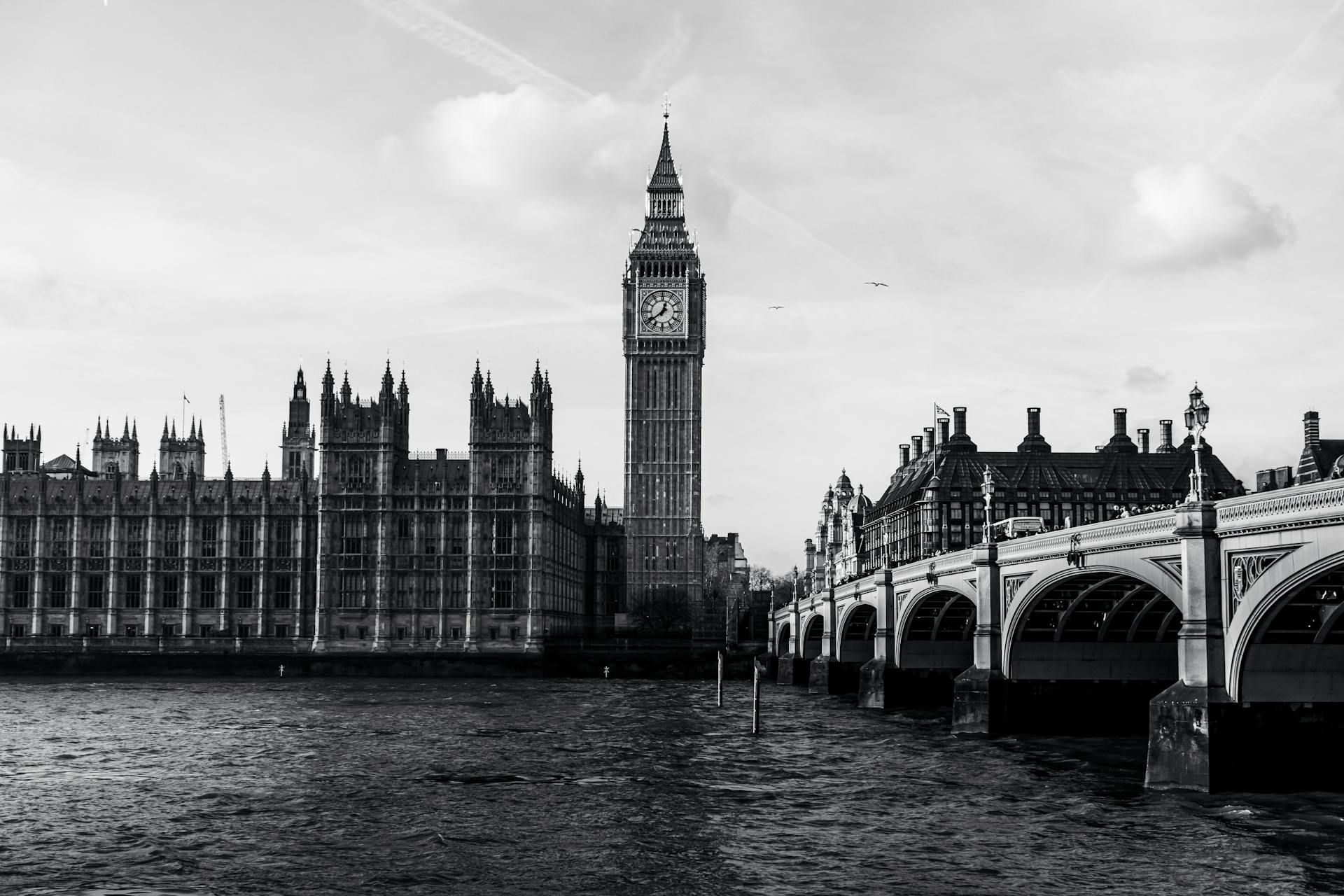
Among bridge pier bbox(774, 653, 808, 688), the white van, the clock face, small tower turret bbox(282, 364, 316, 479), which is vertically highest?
the clock face

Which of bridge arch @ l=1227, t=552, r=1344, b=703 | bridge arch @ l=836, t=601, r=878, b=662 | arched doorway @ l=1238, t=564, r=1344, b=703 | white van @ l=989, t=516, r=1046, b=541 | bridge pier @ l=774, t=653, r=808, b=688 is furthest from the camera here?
bridge pier @ l=774, t=653, r=808, b=688

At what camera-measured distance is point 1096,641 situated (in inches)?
2394

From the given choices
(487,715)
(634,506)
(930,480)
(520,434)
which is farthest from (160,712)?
(634,506)

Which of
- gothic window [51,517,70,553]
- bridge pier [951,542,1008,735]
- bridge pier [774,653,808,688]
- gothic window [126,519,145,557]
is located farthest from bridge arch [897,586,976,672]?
gothic window [51,517,70,553]

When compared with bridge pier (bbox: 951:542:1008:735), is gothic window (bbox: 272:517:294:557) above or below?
above

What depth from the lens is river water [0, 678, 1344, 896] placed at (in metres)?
33.4

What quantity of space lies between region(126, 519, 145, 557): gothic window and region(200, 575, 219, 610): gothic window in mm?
6855

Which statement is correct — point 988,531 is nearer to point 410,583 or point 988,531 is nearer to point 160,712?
point 160,712

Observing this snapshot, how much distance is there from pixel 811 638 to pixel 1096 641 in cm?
6711

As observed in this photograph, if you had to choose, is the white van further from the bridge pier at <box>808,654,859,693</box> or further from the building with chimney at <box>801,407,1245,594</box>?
the building with chimney at <box>801,407,1245,594</box>

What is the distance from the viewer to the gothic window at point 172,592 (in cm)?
14875

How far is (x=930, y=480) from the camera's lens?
475ft

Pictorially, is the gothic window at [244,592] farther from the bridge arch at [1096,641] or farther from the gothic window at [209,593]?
the bridge arch at [1096,641]

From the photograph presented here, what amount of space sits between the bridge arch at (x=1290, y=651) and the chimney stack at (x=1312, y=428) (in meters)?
67.4
